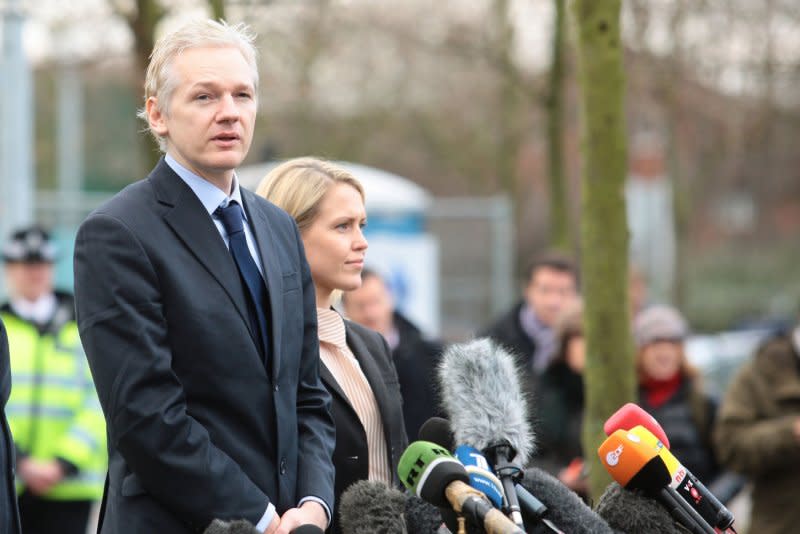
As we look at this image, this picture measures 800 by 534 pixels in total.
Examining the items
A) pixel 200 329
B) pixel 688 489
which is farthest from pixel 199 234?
pixel 688 489

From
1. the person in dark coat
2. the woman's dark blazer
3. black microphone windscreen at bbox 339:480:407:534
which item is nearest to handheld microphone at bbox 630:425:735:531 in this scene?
black microphone windscreen at bbox 339:480:407:534

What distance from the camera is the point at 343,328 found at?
188 inches

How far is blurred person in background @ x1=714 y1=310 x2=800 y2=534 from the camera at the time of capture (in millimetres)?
7473

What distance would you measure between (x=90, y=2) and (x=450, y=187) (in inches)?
929

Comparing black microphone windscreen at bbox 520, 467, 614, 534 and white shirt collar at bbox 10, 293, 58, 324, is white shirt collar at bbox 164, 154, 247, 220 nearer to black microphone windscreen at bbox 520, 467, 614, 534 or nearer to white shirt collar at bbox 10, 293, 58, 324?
black microphone windscreen at bbox 520, 467, 614, 534

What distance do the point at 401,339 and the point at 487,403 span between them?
4.66 m

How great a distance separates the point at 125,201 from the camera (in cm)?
373

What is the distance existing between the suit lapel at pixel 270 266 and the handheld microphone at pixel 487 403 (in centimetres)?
46

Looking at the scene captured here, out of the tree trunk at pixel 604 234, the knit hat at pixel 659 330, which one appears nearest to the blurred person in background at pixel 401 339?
the tree trunk at pixel 604 234

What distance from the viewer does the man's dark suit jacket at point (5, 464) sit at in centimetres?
421

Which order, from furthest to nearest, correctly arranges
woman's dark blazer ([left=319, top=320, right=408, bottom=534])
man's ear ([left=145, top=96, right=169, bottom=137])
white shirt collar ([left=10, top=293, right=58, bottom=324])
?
white shirt collar ([left=10, top=293, right=58, bottom=324]) → woman's dark blazer ([left=319, top=320, right=408, bottom=534]) → man's ear ([left=145, top=96, right=169, bottom=137])

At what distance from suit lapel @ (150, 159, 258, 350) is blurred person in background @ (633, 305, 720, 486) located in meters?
4.65

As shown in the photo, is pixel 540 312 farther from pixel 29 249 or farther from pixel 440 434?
pixel 440 434

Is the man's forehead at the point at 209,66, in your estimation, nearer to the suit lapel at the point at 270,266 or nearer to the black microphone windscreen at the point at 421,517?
the suit lapel at the point at 270,266
